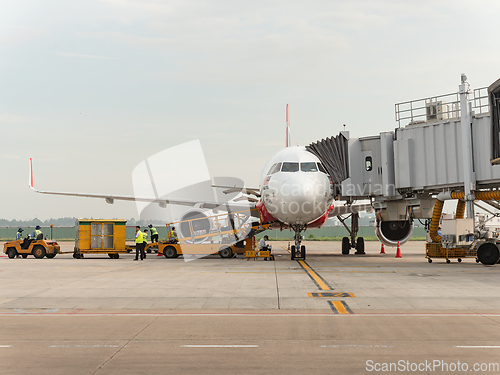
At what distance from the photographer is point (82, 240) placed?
2572 cm

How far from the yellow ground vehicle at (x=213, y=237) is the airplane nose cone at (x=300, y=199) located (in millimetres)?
4325

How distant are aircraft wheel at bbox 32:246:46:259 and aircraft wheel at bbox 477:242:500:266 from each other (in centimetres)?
2073

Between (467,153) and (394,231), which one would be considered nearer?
(467,153)

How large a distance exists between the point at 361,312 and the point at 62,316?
17.3 ft

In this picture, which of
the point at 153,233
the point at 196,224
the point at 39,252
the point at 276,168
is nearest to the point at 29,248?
the point at 39,252

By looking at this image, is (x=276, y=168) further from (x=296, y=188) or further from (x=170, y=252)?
(x=170, y=252)

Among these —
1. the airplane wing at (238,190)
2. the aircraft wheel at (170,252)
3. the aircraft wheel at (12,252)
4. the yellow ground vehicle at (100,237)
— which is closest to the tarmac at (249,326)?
the aircraft wheel at (170,252)

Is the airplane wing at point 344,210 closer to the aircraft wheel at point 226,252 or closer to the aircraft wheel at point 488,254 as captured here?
the aircraft wheel at point 226,252

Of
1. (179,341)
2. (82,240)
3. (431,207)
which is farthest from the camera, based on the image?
(82,240)

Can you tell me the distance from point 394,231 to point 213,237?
9.27 meters

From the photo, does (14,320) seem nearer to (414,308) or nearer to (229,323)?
(229,323)

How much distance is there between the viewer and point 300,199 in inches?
770

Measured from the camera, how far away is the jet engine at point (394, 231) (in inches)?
958

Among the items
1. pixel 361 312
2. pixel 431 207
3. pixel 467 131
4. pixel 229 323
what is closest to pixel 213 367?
pixel 229 323
